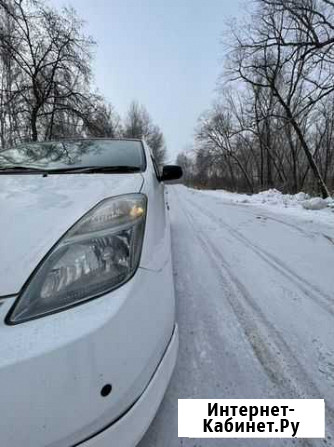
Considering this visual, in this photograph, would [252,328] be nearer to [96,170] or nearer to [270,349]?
[270,349]

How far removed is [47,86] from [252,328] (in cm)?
1420

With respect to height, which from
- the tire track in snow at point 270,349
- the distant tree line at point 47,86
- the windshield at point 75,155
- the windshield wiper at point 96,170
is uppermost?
the distant tree line at point 47,86

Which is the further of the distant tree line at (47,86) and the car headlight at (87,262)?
the distant tree line at (47,86)

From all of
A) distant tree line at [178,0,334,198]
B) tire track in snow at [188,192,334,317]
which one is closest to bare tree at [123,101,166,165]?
distant tree line at [178,0,334,198]

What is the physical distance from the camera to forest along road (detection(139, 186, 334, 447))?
1.53m

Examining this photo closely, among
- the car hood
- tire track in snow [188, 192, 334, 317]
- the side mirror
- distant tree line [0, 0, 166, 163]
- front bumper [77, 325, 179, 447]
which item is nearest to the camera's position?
front bumper [77, 325, 179, 447]

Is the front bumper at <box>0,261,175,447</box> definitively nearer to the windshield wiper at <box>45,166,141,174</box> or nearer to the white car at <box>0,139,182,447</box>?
the white car at <box>0,139,182,447</box>

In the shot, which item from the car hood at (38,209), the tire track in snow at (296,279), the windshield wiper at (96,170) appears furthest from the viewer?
the tire track in snow at (296,279)

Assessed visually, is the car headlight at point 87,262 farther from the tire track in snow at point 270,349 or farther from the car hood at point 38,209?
the tire track in snow at point 270,349

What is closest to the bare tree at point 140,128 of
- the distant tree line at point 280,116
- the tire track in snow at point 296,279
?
the distant tree line at point 280,116

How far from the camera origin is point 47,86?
40.5 feet

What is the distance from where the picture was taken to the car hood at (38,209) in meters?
1.00

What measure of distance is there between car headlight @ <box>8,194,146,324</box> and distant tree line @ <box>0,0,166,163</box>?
12583 millimetres

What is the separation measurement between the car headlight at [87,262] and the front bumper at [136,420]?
1.44 feet
